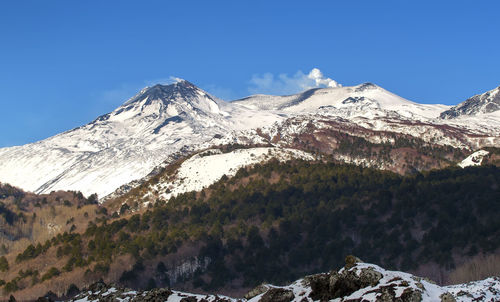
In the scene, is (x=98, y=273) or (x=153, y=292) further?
(x=98, y=273)

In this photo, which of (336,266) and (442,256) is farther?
(336,266)

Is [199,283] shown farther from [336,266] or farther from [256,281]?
[336,266]

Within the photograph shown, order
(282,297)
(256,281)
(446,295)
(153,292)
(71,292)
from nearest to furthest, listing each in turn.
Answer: (446,295) → (282,297) → (153,292) → (71,292) → (256,281)

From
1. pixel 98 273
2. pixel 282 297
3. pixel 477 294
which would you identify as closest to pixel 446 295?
pixel 477 294

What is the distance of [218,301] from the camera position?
7738cm

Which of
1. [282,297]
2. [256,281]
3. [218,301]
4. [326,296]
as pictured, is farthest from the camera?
[256,281]

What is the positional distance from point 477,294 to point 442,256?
424ft

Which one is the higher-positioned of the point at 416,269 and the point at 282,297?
the point at 282,297

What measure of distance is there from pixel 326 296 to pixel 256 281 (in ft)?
440

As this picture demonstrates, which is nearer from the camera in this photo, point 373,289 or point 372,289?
point 373,289

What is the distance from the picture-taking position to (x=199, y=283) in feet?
645

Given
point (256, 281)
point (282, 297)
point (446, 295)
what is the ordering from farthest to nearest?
point (256, 281) → point (282, 297) → point (446, 295)

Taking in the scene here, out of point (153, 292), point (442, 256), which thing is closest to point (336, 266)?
point (442, 256)

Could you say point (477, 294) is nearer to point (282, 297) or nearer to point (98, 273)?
point (282, 297)
